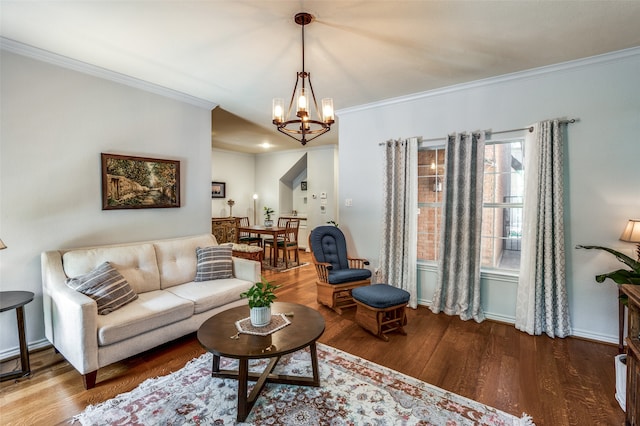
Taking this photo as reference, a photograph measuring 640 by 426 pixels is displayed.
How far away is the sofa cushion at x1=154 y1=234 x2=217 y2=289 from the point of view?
3171mm

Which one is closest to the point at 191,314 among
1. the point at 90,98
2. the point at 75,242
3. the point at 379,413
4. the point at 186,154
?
the point at 75,242

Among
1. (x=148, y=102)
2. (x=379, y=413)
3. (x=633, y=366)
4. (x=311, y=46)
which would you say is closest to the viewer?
(x=633, y=366)

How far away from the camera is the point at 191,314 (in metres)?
2.73

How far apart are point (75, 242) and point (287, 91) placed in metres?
2.77

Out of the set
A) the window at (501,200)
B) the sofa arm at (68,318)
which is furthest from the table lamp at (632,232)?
the sofa arm at (68,318)

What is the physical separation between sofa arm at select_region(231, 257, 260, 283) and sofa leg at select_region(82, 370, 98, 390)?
1.53 meters

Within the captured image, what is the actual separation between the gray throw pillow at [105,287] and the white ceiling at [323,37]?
6.40 feet

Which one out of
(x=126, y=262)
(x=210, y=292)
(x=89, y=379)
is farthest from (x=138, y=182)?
(x=89, y=379)

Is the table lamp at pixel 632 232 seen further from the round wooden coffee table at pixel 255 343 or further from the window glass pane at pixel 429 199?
the round wooden coffee table at pixel 255 343

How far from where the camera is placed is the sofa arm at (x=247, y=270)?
3340mm

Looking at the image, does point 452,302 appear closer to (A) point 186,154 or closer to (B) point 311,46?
(B) point 311,46

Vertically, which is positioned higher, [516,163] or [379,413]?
[516,163]

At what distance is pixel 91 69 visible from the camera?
2910mm

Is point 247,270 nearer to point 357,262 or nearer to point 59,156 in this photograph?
point 357,262
